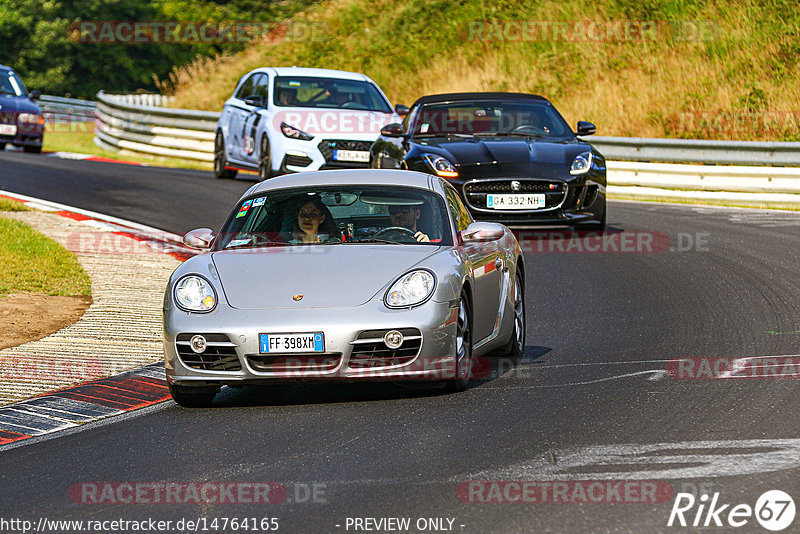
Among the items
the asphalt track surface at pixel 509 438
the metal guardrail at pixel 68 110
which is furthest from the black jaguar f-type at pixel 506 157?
the metal guardrail at pixel 68 110

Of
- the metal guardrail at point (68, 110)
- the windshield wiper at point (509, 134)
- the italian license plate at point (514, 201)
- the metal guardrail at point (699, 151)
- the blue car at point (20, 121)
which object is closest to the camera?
the italian license plate at point (514, 201)

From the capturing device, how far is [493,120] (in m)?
16.9

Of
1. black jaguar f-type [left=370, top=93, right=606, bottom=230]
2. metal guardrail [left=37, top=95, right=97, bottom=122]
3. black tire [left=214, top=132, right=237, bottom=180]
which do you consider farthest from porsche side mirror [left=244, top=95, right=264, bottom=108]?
metal guardrail [left=37, top=95, right=97, bottom=122]

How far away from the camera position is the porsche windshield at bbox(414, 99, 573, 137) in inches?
656

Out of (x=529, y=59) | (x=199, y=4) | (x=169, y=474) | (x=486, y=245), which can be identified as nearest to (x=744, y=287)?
(x=486, y=245)

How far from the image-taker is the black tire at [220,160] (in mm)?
22859

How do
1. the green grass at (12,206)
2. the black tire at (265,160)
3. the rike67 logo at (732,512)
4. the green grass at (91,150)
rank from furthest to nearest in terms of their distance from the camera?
the green grass at (91,150) → the black tire at (265,160) → the green grass at (12,206) → the rike67 logo at (732,512)

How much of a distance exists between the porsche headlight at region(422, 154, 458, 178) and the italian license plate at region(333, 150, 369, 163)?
160 inches

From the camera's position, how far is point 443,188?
926 cm

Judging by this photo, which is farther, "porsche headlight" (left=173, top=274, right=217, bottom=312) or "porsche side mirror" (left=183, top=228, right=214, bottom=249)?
"porsche side mirror" (left=183, top=228, right=214, bottom=249)

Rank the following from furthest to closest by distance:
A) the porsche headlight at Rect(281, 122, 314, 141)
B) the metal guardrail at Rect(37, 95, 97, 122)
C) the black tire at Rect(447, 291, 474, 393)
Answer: the metal guardrail at Rect(37, 95, 97, 122) < the porsche headlight at Rect(281, 122, 314, 141) < the black tire at Rect(447, 291, 474, 393)

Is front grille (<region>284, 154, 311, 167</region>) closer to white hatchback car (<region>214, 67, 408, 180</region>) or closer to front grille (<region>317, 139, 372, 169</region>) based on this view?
white hatchback car (<region>214, 67, 408, 180</region>)

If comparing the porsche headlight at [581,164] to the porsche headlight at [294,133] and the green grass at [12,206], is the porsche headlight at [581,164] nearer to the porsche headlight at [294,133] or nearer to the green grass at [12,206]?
the porsche headlight at [294,133]

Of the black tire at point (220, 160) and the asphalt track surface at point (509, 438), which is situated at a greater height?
the asphalt track surface at point (509, 438)
